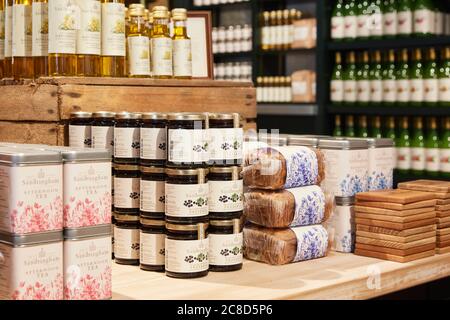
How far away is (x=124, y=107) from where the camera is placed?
83.3 inches

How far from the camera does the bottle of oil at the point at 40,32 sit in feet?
6.76

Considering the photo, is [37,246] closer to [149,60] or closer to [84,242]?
[84,242]

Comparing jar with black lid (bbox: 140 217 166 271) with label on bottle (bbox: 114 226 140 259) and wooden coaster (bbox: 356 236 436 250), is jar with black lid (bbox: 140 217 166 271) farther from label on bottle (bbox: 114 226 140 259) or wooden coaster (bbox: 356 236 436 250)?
wooden coaster (bbox: 356 236 436 250)

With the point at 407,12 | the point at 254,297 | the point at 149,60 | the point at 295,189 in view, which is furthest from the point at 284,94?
the point at 254,297

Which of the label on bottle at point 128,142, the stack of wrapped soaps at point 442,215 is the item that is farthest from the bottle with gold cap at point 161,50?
the stack of wrapped soaps at point 442,215

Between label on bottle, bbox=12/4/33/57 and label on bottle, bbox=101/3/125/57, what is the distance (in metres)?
0.23

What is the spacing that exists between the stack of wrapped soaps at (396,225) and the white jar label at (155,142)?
596 millimetres

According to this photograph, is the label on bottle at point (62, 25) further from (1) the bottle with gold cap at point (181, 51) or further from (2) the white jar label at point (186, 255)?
(2) the white jar label at point (186, 255)

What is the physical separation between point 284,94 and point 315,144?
2974mm

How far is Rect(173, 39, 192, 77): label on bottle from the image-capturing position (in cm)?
229

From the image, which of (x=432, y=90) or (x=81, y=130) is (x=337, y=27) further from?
(x=81, y=130)

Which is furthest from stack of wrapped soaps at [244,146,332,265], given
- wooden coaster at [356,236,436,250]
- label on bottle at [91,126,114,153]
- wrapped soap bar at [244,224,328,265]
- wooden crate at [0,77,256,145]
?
wooden crate at [0,77,256,145]

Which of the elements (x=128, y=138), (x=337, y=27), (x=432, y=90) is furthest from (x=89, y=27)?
(x=337, y=27)

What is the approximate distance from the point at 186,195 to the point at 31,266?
411 mm
